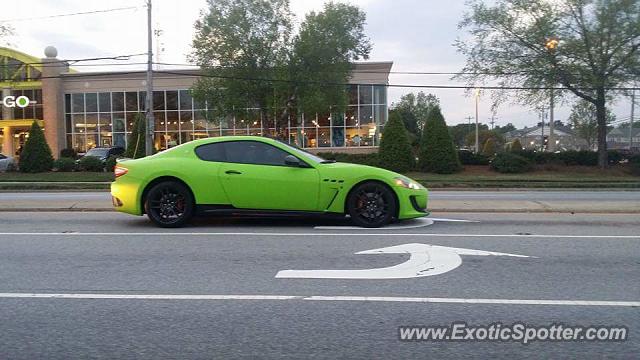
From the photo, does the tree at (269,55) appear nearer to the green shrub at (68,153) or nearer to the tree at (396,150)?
the tree at (396,150)

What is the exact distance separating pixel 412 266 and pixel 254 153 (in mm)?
3569

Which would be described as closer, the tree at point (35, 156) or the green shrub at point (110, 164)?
the tree at point (35, 156)

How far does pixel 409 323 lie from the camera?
4.30m

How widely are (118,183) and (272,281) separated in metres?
4.34

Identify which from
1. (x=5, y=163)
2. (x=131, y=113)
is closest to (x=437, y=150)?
(x=5, y=163)

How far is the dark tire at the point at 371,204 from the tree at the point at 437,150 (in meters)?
19.7

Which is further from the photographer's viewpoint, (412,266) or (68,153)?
(68,153)

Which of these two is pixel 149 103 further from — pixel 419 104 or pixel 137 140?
pixel 419 104

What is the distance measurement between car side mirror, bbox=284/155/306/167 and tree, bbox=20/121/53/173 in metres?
24.7

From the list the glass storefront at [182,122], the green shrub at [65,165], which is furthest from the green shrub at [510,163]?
the green shrub at [65,165]

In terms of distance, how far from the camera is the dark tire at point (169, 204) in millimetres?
8500

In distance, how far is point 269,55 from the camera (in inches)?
1148

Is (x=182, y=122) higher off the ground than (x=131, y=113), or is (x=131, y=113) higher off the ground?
(x=131, y=113)

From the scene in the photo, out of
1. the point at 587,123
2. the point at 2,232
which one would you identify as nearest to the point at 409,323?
the point at 2,232
